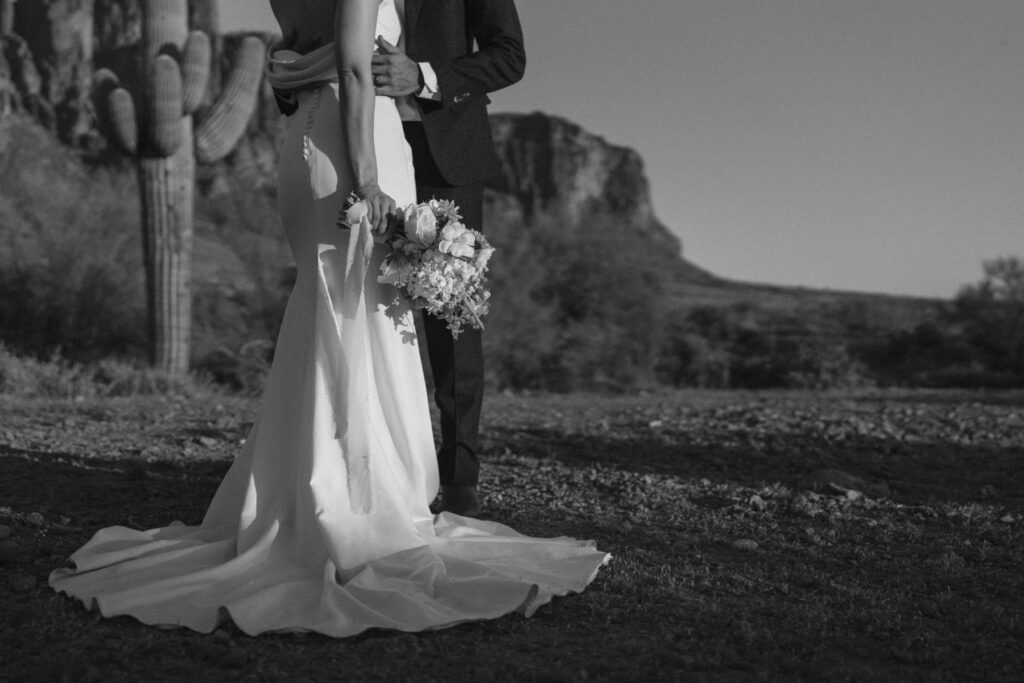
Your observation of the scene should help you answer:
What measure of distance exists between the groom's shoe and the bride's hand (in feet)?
4.45

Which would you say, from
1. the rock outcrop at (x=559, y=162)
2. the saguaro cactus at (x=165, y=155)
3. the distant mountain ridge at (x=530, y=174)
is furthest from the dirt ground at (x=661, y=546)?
the rock outcrop at (x=559, y=162)

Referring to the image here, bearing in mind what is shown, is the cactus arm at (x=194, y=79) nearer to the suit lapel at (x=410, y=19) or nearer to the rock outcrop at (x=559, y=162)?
the suit lapel at (x=410, y=19)

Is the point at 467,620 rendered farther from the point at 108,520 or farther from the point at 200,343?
the point at 200,343

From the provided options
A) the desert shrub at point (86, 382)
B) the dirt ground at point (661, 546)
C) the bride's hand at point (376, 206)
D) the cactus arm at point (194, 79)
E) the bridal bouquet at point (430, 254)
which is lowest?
the dirt ground at point (661, 546)

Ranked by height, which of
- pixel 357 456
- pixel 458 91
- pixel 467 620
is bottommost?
pixel 467 620

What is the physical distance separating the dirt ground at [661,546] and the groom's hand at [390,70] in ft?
6.20

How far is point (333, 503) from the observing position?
3391 mm

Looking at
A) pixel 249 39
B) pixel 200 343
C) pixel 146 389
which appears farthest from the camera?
pixel 200 343

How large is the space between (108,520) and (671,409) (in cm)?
629

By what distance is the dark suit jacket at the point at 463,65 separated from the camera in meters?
4.18

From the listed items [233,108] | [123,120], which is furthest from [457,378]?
[233,108]

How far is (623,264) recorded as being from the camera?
82.7 feet

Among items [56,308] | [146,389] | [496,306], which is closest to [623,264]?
[496,306]

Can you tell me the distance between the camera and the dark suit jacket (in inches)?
164
